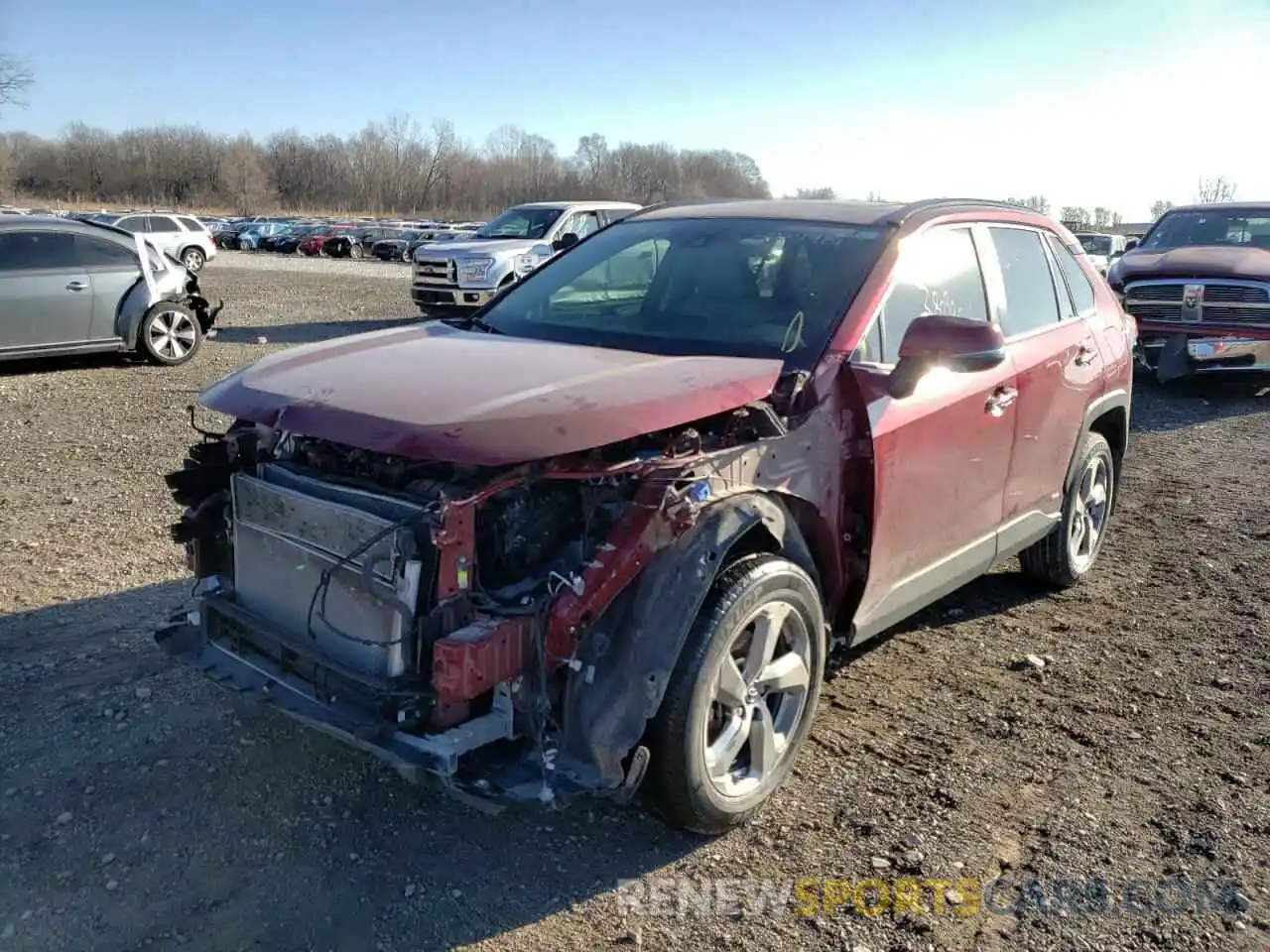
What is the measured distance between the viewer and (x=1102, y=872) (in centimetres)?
308

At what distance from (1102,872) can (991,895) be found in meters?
0.39

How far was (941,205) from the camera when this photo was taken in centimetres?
436

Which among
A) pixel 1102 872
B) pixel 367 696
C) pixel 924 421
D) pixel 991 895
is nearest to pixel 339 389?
pixel 367 696

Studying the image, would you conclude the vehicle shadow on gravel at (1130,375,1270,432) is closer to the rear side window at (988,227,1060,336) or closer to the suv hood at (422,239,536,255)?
the rear side window at (988,227,1060,336)

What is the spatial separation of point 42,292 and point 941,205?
9417 mm

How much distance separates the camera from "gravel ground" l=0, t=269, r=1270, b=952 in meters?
2.82

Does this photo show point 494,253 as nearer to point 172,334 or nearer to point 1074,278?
point 172,334

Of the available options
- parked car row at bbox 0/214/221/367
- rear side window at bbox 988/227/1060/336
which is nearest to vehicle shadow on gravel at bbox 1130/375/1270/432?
rear side window at bbox 988/227/1060/336

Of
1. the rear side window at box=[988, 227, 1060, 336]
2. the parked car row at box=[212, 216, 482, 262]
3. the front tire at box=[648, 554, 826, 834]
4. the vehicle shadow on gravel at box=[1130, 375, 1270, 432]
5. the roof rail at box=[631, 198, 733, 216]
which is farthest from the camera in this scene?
the parked car row at box=[212, 216, 482, 262]

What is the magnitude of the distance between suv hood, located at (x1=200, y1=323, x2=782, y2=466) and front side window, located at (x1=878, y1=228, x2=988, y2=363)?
0.61m

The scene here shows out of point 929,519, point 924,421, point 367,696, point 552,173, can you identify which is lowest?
point 367,696

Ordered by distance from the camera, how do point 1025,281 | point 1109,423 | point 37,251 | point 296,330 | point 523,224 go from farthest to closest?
point 523,224, point 296,330, point 37,251, point 1109,423, point 1025,281

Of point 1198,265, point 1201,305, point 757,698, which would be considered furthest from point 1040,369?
point 1198,265

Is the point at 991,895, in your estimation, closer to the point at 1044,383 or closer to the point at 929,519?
the point at 929,519
